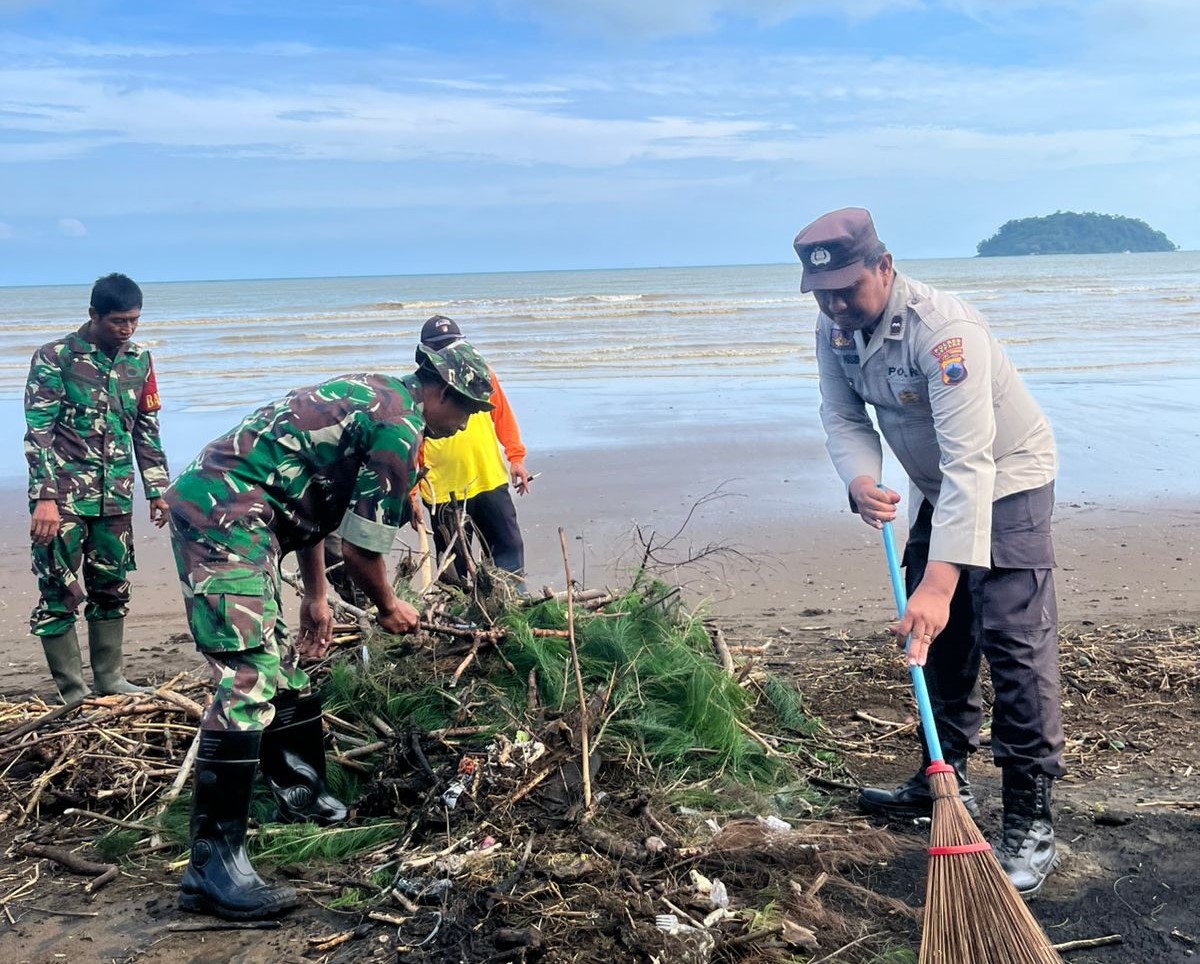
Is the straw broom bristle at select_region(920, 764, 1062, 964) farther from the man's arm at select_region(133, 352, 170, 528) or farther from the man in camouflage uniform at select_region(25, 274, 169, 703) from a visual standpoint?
the man's arm at select_region(133, 352, 170, 528)

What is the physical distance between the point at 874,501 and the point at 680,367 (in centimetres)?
1676

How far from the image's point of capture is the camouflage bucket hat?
330cm

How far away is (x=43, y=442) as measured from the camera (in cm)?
548

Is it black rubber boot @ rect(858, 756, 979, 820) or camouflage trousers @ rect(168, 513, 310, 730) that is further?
black rubber boot @ rect(858, 756, 979, 820)

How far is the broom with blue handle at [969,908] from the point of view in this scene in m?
2.96

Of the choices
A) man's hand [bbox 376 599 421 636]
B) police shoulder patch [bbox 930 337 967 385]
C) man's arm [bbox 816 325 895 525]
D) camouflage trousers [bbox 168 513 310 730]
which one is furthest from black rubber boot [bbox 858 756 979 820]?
camouflage trousers [bbox 168 513 310 730]

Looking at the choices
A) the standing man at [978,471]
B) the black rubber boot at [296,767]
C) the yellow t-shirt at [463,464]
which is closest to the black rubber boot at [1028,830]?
the standing man at [978,471]

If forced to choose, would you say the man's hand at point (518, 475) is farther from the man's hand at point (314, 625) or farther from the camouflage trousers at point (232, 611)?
the camouflage trousers at point (232, 611)

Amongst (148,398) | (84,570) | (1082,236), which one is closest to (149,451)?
(148,398)

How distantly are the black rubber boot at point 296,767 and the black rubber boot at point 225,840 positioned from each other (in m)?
0.50

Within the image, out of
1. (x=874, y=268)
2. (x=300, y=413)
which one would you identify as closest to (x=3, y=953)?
(x=300, y=413)

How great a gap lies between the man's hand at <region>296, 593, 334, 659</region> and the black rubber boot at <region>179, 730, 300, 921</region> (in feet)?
1.88

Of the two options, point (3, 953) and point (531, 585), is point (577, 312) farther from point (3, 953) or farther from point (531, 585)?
point (3, 953)

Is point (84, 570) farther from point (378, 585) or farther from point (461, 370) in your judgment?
point (461, 370)
